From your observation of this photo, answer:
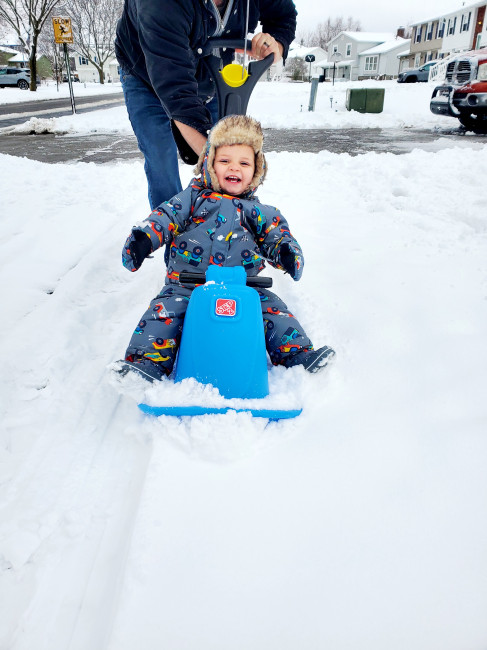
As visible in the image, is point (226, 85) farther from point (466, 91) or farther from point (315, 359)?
point (466, 91)

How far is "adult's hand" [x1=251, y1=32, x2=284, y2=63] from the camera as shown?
2.46 metres

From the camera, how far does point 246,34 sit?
246 centimetres

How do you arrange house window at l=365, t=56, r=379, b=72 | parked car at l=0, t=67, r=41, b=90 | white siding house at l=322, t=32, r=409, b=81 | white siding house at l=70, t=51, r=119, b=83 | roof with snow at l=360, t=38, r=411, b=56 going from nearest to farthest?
1. parked car at l=0, t=67, r=41, b=90
2. roof with snow at l=360, t=38, r=411, b=56
3. white siding house at l=322, t=32, r=409, b=81
4. house window at l=365, t=56, r=379, b=72
5. white siding house at l=70, t=51, r=119, b=83

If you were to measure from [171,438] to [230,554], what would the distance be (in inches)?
18.3

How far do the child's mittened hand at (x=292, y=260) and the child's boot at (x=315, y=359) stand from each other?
0.35 meters

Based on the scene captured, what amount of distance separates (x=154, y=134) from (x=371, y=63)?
53479 mm

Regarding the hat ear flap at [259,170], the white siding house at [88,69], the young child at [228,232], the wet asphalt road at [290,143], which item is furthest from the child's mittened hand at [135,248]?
the white siding house at [88,69]

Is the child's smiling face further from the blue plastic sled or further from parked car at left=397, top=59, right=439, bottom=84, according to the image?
parked car at left=397, top=59, right=439, bottom=84

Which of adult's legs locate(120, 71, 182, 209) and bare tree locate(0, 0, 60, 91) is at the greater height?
bare tree locate(0, 0, 60, 91)

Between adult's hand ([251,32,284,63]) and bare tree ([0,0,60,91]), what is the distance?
1237 inches

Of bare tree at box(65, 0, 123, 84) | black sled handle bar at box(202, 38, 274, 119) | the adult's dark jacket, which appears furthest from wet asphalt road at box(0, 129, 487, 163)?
bare tree at box(65, 0, 123, 84)

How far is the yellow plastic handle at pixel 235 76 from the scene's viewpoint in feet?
7.74

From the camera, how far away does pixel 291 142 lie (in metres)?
8.11

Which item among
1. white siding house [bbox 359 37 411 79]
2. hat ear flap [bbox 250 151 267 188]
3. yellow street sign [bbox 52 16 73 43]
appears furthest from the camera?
white siding house [bbox 359 37 411 79]
